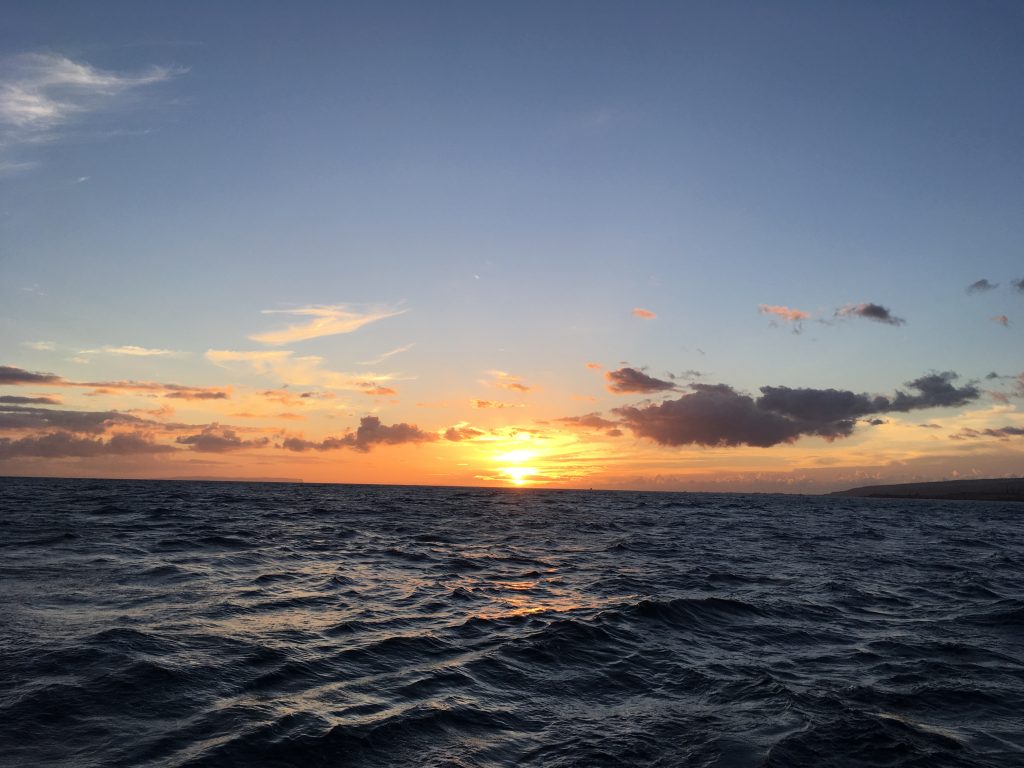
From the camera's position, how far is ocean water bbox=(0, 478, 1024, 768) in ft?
30.6

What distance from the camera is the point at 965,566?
106 ft

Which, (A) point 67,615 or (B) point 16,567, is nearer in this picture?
(A) point 67,615

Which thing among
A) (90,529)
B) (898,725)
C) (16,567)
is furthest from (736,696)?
(90,529)

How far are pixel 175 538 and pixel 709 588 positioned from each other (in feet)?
88.0

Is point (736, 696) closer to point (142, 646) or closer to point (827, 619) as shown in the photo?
point (827, 619)

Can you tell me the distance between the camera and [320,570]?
85.2 feet

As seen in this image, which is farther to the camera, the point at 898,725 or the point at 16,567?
the point at 16,567

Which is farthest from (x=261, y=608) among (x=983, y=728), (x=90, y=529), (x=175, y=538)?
(x=90, y=529)

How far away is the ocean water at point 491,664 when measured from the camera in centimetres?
934

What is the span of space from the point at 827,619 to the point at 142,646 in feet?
58.3

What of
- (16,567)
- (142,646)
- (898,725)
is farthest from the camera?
(16,567)

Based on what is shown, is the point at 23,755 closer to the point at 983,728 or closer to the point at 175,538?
the point at 983,728

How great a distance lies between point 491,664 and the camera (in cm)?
1362

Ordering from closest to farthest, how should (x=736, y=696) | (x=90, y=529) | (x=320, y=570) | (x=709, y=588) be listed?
(x=736, y=696), (x=709, y=588), (x=320, y=570), (x=90, y=529)
